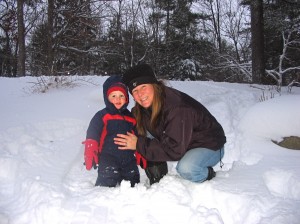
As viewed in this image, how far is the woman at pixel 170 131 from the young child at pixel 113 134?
0.16 meters

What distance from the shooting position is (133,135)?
3.19 metres

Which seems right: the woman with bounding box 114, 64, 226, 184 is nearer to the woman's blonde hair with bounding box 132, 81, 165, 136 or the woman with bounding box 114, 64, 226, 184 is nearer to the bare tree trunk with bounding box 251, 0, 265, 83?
the woman's blonde hair with bounding box 132, 81, 165, 136

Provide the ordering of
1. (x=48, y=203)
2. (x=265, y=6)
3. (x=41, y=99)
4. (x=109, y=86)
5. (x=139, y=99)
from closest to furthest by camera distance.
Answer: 1. (x=48, y=203)
2. (x=139, y=99)
3. (x=109, y=86)
4. (x=41, y=99)
5. (x=265, y=6)

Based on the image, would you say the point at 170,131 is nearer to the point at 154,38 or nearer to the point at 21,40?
the point at 21,40

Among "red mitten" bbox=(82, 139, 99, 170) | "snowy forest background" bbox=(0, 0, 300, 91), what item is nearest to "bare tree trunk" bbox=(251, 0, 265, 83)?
"snowy forest background" bbox=(0, 0, 300, 91)

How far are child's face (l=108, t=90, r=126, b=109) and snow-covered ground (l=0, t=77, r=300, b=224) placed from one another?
0.81m

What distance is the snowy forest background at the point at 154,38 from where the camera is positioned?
1152 centimetres

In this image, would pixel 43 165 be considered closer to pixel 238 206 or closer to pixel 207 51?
pixel 238 206

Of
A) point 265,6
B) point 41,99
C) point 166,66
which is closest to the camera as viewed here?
point 41,99

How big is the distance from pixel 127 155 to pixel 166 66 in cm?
1528

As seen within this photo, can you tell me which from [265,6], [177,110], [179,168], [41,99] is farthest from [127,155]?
[265,6]

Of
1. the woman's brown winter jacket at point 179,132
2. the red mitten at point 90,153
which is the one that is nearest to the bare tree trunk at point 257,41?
the woman's brown winter jacket at point 179,132

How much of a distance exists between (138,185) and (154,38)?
59.2 feet

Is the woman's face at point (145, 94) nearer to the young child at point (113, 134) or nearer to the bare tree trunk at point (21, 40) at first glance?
the young child at point (113, 134)
